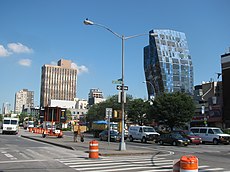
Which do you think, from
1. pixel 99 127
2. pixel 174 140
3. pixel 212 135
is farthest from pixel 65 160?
pixel 99 127

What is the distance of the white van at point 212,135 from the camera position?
112 feet

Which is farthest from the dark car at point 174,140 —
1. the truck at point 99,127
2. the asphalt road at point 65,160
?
the truck at point 99,127

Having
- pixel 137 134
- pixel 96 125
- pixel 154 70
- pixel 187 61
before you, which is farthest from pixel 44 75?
pixel 137 134

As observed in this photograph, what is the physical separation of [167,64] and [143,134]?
380 feet

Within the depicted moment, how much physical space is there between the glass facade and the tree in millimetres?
97893

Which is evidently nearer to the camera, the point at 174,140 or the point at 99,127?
the point at 174,140

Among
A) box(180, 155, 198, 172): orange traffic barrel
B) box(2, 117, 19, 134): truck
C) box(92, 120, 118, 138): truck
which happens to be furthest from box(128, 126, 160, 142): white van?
box(180, 155, 198, 172): orange traffic barrel

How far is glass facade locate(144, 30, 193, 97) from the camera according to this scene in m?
148

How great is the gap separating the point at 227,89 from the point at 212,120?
617cm

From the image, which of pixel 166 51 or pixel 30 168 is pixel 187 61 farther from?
pixel 30 168

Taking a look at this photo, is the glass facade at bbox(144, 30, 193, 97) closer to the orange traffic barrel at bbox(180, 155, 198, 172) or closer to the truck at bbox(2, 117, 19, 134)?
the truck at bbox(2, 117, 19, 134)

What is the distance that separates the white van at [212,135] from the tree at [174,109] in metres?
7.48

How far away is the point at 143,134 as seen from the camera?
35.8 m

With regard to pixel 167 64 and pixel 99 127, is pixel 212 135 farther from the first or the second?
pixel 167 64
